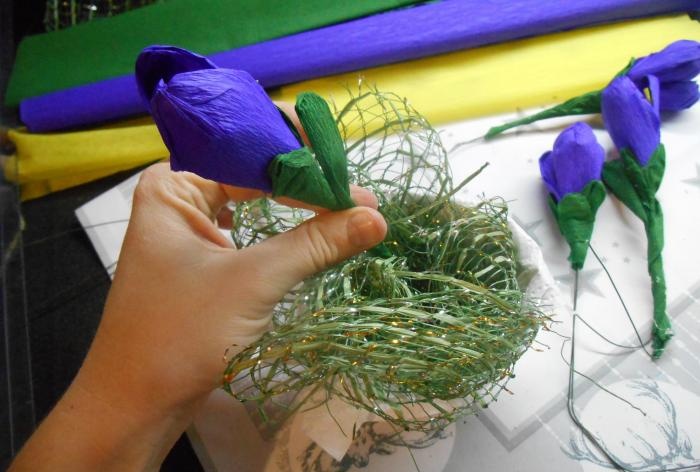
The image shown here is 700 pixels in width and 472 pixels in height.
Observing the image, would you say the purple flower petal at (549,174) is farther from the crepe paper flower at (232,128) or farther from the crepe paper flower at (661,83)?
the crepe paper flower at (232,128)

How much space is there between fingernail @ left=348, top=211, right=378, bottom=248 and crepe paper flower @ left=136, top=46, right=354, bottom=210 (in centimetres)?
3

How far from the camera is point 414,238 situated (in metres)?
0.39

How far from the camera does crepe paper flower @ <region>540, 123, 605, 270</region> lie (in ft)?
1.60

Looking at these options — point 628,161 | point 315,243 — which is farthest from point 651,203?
point 315,243

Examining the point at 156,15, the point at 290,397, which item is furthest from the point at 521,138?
the point at 156,15

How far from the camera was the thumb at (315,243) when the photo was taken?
32cm

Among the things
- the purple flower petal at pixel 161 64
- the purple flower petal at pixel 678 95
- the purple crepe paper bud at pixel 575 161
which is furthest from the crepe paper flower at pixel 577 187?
the purple flower petal at pixel 161 64

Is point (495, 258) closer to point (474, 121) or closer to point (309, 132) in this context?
point (309, 132)

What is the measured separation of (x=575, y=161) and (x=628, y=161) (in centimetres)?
5

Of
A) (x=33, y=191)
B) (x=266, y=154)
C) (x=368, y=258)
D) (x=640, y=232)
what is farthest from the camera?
(x=33, y=191)

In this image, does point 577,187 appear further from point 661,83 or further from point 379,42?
point 379,42

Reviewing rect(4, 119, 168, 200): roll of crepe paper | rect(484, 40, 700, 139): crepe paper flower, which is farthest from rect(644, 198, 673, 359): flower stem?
rect(4, 119, 168, 200): roll of crepe paper

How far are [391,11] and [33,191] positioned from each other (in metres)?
0.43

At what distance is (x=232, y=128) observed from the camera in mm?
252
